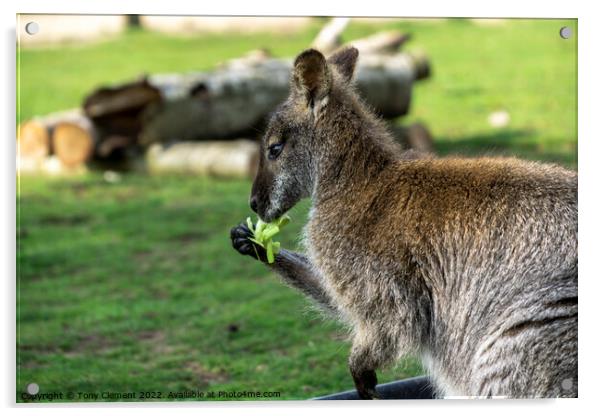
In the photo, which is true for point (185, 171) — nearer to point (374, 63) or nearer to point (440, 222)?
point (374, 63)

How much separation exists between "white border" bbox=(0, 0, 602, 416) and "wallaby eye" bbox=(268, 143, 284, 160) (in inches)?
34.4

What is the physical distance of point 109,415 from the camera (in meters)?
4.91

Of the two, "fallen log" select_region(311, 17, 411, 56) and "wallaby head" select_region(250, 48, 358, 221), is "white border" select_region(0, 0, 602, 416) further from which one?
"wallaby head" select_region(250, 48, 358, 221)

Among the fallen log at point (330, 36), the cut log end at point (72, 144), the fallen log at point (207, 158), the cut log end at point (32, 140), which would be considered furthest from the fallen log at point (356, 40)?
the cut log end at point (72, 144)

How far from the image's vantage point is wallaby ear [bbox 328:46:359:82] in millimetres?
4828

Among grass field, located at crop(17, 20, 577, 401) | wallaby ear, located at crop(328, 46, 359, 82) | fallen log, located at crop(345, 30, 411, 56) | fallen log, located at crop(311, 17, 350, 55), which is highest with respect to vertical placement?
wallaby ear, located at crop(328, 46, 359, 82)

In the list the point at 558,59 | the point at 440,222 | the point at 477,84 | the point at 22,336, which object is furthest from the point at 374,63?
the point at 440,222

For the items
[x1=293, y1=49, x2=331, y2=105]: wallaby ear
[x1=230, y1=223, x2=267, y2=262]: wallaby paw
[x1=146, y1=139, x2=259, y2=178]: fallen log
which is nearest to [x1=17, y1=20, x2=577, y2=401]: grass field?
[x1=146, y1=139, x2=259, y2=178]: fallen log

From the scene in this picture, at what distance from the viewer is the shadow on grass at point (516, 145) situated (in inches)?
269

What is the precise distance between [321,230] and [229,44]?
2211mm
